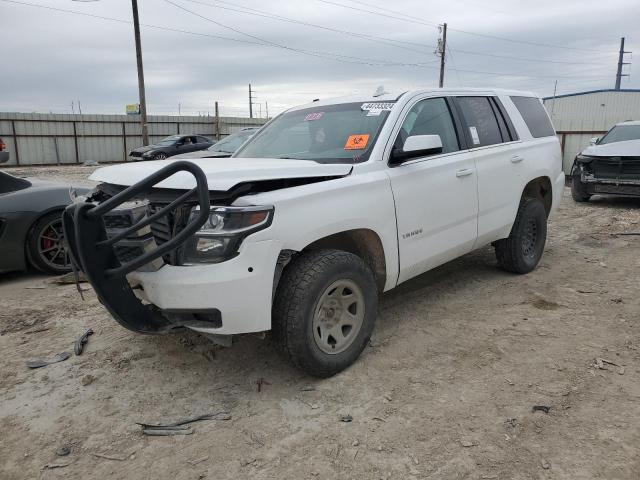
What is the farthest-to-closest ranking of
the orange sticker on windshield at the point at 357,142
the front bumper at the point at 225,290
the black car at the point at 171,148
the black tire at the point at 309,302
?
the black car at the point at 171,148, the orange sticker on windshield at the point at 357,142, the black tire at the point at 309,302, the front bumper at the point at 225,290

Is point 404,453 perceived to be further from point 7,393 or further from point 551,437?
point 7,393

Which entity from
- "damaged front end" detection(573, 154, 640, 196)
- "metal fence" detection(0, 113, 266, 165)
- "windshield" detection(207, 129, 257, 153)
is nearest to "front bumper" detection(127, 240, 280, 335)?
"windshield" detection(207, 129, 257, 153)

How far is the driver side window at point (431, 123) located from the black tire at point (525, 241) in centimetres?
→ 128

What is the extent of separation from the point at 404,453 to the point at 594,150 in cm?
928

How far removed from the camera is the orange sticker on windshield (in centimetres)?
368

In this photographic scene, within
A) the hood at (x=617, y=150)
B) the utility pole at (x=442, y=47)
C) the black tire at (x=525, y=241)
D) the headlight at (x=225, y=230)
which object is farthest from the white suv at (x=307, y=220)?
the utility pole at (x=442, y=47)

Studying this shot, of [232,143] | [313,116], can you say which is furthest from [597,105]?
[313,116]

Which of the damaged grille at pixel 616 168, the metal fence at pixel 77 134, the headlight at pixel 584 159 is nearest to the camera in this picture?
the damaged grille at pixel 616 168

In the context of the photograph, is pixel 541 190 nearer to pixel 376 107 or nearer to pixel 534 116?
pixel 534 116

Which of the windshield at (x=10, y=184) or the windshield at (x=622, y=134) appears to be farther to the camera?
the windshield at (x=622, y=134)

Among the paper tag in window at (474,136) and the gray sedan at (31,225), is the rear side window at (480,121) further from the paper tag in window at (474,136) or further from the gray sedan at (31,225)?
the gray sedan at (31,225)

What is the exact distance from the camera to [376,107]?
395 cm

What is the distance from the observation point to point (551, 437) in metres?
2.67

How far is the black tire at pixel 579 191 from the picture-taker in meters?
10.2
